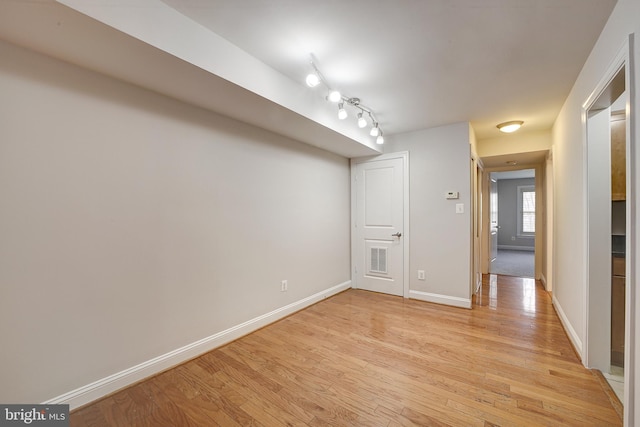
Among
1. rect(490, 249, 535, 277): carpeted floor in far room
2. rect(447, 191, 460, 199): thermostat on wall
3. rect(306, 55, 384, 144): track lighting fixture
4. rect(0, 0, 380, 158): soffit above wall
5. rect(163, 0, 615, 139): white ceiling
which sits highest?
rect(163, 0, 615, 139): white ceiling

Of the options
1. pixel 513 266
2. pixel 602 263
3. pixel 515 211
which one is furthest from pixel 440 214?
pixel 515 211

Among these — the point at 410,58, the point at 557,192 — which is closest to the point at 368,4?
the point at 410,58

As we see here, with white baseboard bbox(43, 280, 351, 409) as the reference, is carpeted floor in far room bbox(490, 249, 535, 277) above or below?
below

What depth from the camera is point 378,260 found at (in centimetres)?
409

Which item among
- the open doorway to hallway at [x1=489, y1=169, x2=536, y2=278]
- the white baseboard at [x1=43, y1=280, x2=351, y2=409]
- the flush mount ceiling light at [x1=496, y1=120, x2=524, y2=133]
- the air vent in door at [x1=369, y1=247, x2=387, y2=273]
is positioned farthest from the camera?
the open doorway to hallway at [x1=489, y1=169, x2=536, y2=278]

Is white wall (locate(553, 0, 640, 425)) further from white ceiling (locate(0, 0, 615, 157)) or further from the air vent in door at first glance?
the air vent in door

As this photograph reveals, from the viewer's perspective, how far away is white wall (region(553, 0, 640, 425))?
1258mm

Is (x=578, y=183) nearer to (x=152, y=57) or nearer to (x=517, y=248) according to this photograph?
(x=152, y=57)

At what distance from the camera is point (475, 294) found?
3.93 m

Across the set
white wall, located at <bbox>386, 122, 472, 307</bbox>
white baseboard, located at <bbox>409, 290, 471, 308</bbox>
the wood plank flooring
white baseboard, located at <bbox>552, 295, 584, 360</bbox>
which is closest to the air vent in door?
white wall, located at <bbox>386, 122, 472, 307</bbox>

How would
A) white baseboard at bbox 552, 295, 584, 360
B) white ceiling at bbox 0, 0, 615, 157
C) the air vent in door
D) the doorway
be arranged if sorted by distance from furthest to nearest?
the air vent in door, white baseboard at bbox 552, 295, 584, 360, the doorway, white ceiling at bbox 0, 0, 615, 157

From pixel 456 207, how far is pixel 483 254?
247 cm

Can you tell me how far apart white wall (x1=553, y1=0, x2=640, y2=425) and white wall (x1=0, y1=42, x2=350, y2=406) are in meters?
2.68

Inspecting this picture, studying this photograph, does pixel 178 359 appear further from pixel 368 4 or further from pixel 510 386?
pixel 368 4
